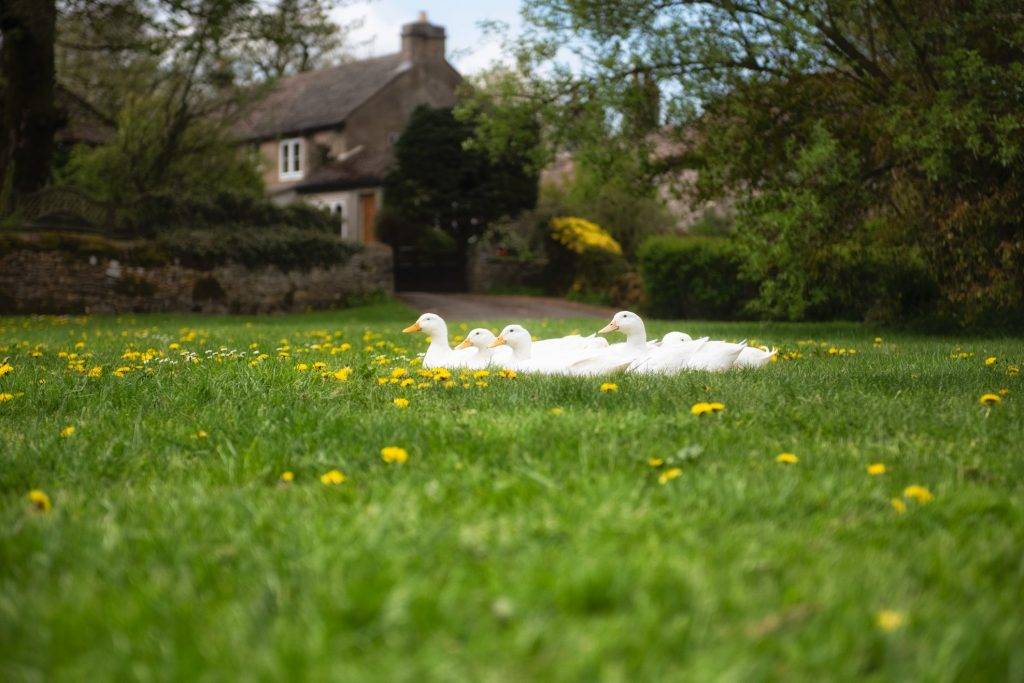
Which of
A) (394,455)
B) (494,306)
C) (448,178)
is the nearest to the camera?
(394,455)

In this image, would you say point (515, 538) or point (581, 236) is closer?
point (515, 538)

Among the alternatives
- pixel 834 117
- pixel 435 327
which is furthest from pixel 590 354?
pixel 834 117

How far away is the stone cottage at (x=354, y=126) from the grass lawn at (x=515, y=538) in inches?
1194

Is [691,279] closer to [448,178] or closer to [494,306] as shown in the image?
[494,306]

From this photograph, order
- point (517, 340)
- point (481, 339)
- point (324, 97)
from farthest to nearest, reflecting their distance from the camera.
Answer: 1. point (324, 97)
2. point (481, 339)
3. point (517, 340)

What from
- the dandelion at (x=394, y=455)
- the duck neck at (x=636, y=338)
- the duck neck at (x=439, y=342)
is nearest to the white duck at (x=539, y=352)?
the duck neck at (x=636, y=338)

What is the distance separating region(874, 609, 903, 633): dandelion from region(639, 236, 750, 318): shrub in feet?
61.8

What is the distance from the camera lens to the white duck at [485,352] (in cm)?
727

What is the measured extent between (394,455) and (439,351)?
3842 millimetres

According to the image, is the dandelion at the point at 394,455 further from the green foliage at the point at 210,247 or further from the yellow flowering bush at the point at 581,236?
the yellow flowering bush at the point at 581,236

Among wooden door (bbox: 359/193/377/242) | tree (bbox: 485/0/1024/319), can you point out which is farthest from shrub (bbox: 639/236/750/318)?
wooden door (bbox: 359/193/377/242)

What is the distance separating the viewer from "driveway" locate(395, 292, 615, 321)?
23.7 metres

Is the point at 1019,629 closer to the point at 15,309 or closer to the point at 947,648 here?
the point at 947,648

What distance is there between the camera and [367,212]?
35.0 metres
